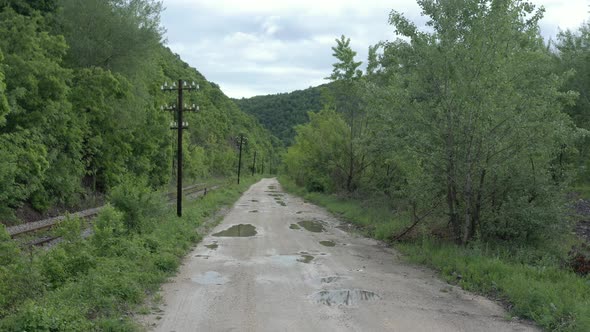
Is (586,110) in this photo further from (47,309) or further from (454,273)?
(47,309)

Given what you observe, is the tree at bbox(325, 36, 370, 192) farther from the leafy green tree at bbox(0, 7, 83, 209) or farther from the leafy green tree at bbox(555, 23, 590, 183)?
the leafy green tree at bbox(0, 7, 83, 209)

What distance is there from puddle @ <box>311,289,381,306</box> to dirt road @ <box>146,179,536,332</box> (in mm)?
19

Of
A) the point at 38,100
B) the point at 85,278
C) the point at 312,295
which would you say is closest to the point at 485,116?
the point at 312,295

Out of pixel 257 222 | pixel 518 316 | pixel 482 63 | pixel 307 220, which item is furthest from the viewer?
pixel 307 220

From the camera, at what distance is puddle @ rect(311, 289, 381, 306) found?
8.64 metres

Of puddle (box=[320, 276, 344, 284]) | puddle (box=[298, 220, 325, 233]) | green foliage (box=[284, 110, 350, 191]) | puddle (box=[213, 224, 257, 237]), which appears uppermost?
green foliage (box=[284, 110, 350, 191])

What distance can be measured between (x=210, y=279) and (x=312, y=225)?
1162 cm

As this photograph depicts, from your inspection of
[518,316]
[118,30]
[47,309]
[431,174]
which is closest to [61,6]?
[118,30]

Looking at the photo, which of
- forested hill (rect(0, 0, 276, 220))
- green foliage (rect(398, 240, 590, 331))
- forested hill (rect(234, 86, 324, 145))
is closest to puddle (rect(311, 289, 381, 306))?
green foliage (rect(398, 240, 590, 331))

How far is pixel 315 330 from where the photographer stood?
7.05 metres

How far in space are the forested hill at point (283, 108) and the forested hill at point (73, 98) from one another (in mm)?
94476

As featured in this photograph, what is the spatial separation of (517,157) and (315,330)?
9.03 m

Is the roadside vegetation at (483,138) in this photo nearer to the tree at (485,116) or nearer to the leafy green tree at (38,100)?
the tree at (485,116)

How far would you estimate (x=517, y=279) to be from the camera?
31.4 feet
